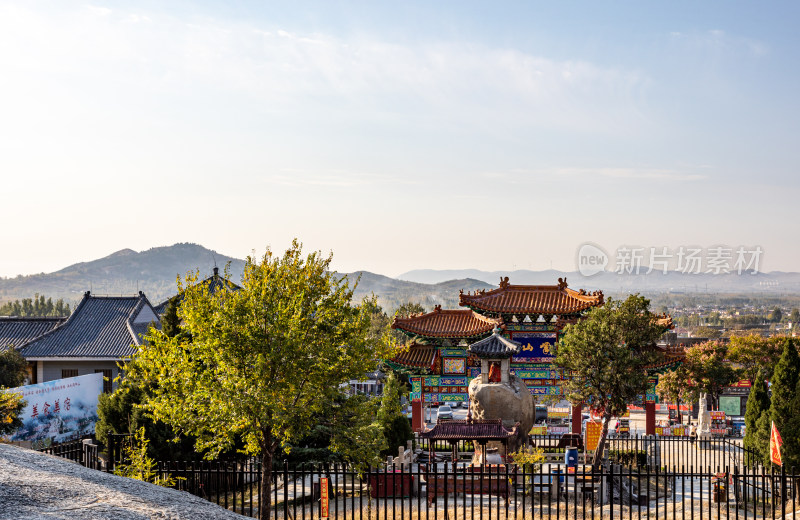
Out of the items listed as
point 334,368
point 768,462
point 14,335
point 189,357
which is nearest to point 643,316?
point 768,462

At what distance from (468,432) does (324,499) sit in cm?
926

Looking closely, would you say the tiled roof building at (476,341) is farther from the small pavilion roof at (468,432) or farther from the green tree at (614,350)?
the green tree at (614,350)

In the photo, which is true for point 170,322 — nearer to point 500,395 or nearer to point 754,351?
point 500,395

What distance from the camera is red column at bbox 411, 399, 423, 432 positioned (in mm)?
32562

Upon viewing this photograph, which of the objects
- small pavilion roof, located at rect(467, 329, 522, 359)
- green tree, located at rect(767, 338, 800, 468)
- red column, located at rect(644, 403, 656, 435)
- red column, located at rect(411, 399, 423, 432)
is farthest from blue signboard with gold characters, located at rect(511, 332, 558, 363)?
green tree, located at rect(767, 338, 800, 468)

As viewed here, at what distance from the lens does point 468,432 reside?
25078 mm

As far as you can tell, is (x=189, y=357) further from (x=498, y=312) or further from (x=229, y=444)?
(x=498, y=312)

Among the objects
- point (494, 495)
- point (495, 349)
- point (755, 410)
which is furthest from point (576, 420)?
point (494, 495)

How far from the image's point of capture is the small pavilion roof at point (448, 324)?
33.2 m

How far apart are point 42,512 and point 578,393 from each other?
2000cm

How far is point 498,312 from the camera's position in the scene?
33.8 meters

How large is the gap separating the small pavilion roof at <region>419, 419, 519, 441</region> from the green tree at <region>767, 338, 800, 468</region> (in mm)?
8383

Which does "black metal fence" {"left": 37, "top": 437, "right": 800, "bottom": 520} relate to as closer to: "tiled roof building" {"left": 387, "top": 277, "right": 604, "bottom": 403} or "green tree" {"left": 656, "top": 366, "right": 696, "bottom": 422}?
"tiled roof building" {"left": 387, "top": 277, "right": 604, "bottom": 403}

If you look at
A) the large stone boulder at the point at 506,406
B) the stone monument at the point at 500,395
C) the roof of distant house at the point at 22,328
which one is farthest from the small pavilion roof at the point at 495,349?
the roof of distant house at the point at 22,328
